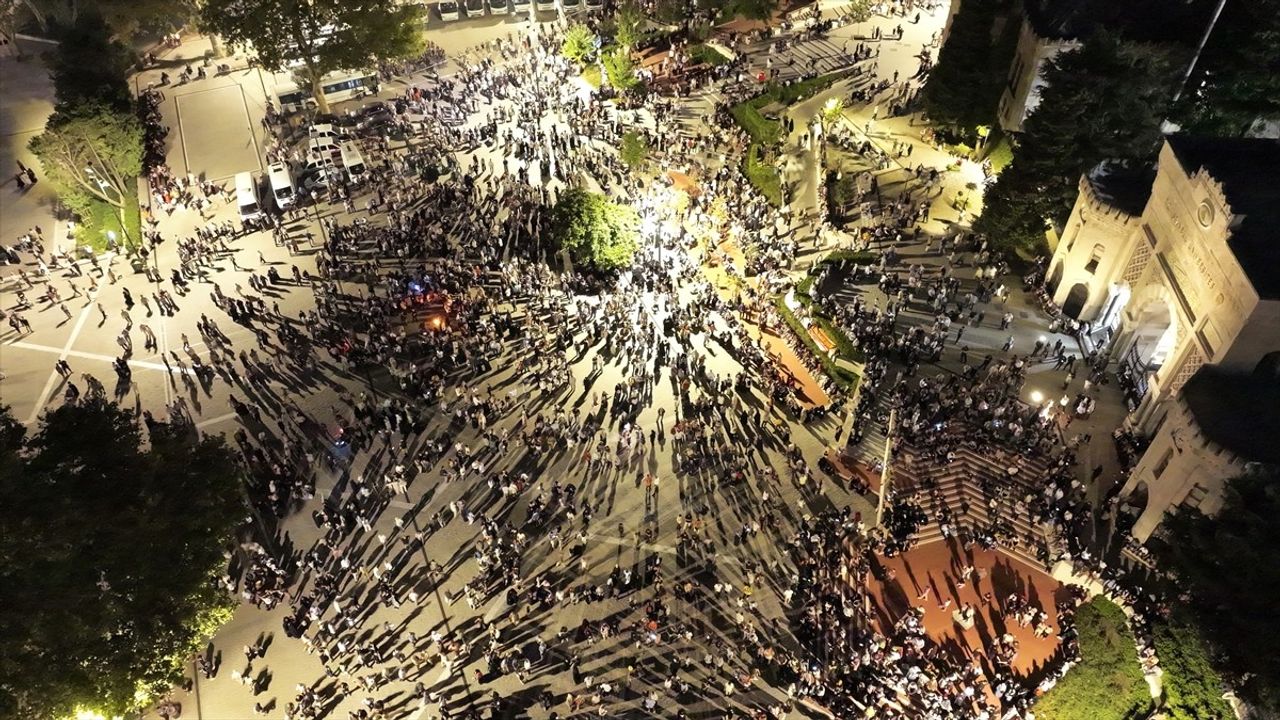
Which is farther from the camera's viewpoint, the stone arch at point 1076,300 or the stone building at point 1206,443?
the stone arch at point 1076,300

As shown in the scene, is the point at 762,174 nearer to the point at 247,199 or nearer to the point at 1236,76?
the point at 1236,76

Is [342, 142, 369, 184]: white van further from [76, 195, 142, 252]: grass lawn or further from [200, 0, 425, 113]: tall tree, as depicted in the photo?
[76, 195, 142, 252]: grass lawn

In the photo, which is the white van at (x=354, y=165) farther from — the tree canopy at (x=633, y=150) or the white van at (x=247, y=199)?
the tree canopy at (x=633, y=150)

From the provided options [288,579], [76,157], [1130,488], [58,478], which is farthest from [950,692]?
[76,157]

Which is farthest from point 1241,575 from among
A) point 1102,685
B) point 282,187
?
point 282,187

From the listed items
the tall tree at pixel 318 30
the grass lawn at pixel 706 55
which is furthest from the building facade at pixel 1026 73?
the tall tree at pixel 318 30

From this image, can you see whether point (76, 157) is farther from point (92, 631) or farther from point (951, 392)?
point (951, 392)
